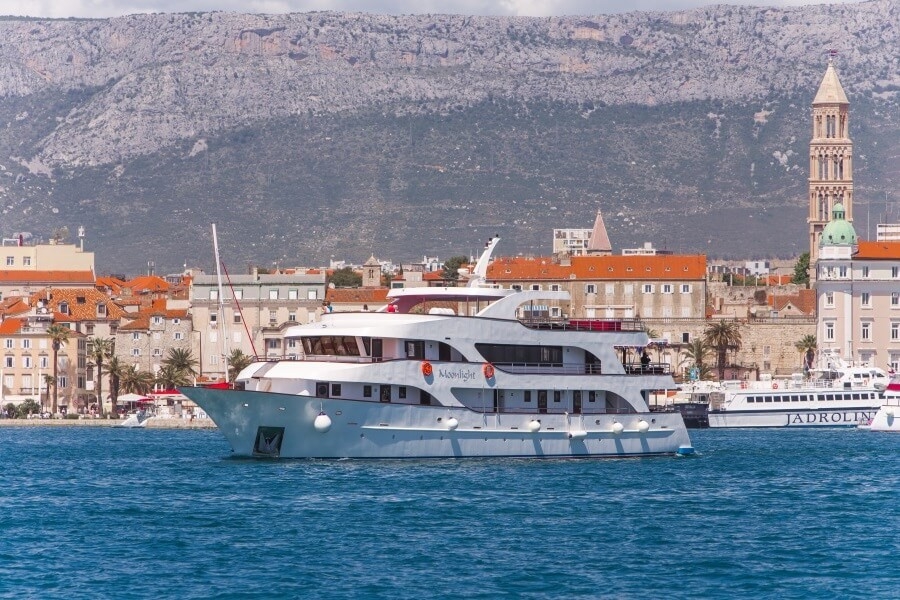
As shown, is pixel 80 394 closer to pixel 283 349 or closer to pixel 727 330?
pixel 283 349

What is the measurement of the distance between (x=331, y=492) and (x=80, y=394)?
83680 mm

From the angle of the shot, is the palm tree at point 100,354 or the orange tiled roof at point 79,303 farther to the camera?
the orange tiled roof at point 79,303

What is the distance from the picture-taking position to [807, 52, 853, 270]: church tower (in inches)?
6821

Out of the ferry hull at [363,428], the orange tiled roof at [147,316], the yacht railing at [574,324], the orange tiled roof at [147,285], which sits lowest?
the ferry hull at [363,428]

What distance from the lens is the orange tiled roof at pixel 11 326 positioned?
134 m

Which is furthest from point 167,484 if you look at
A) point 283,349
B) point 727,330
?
point 727,330

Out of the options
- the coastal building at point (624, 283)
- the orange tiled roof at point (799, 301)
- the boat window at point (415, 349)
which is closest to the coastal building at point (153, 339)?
the coastal building at point (624, 283)

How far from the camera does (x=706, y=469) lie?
65062 mm

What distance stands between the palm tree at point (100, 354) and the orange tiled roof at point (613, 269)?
1112 inches

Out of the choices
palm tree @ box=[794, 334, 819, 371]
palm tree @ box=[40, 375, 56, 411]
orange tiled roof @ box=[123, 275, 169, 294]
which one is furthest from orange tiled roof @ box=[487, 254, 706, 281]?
palm tree @ box=[40, 375, 56, 411]

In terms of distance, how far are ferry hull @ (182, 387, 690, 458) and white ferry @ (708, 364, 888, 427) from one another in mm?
52529

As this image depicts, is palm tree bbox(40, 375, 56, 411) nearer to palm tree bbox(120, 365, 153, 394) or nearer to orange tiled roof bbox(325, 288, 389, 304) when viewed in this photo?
palm tree bbox(120, 365, 153, 394)

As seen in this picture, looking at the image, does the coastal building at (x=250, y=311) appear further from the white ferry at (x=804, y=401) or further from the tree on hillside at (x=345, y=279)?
the tree on hillside at (x=345, y=279)

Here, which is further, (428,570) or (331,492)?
(331,492)
